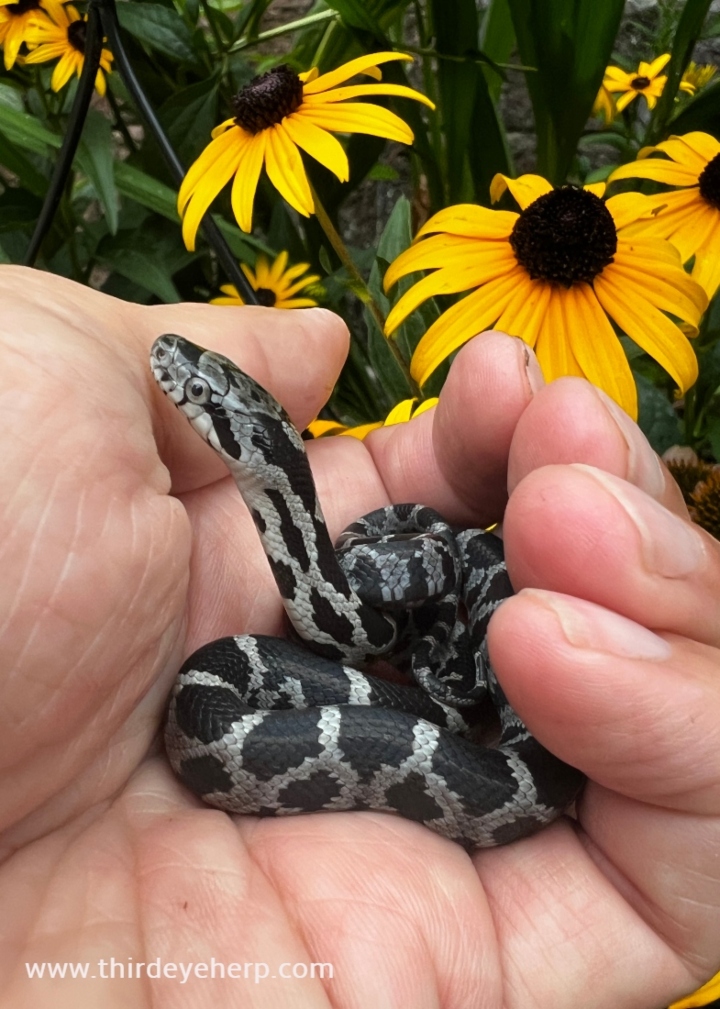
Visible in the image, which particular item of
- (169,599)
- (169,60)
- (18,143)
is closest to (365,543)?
(169,599)

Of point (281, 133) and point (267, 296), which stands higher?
point (281, 133)

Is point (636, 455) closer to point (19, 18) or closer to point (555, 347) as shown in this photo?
point (555, 347)

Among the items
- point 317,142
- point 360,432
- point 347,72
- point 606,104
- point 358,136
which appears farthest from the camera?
point 606,104

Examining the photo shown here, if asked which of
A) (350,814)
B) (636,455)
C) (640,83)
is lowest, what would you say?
(350,814)

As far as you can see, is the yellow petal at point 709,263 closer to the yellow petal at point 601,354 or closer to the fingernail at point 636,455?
the yellow petal at point 601,354

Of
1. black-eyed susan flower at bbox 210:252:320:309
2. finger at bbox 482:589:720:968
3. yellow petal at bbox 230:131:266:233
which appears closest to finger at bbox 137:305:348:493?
yellow petal at bbox 230:131:266:233

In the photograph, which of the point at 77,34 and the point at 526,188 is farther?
the point at 77,34

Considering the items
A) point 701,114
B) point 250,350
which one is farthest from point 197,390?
point 701,114
